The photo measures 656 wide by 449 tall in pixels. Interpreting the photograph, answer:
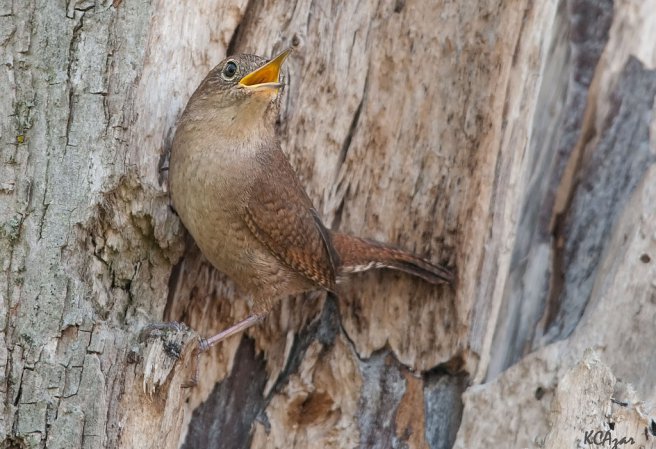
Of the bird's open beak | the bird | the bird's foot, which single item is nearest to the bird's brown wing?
the bird

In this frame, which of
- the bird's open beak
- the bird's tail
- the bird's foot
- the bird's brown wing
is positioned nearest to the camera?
the bird's foot

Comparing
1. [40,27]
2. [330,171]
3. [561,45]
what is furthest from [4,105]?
[561,45]

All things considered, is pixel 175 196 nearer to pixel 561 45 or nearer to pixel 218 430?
pixel 218 430

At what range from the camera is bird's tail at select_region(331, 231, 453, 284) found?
409 centimetres

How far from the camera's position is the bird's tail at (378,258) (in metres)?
4.09

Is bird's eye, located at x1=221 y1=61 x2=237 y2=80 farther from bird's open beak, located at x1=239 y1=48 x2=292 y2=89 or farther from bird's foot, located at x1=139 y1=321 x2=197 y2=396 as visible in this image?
bird's foot, located at x1=139 y1=321 x2=197 y2=396

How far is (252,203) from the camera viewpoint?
12.6ft

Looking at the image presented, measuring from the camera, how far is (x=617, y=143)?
437 cm

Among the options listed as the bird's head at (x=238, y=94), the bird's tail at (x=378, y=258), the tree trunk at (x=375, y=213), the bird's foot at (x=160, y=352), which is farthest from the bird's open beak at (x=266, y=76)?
the bird's foot at (x=160, y=352)

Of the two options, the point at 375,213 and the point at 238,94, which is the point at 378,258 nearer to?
the point at 375,213

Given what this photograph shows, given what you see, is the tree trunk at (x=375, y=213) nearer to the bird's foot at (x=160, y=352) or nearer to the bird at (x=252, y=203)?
the bird's foot at (x=160, y=352)

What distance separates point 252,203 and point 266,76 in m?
0.54

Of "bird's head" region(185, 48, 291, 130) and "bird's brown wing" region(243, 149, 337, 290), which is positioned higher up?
"bird's head" region(185, 48, 291, 130)

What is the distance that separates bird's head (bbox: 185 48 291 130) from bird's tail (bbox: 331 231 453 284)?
0.72m
